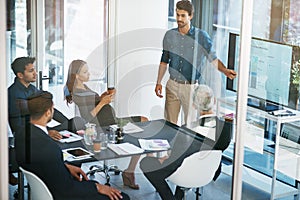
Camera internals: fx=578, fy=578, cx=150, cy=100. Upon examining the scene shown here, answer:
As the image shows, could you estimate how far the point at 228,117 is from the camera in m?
4.13

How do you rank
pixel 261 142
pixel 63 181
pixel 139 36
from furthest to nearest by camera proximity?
pixel 261 142 → pixel 139 36 → pixel 63 181

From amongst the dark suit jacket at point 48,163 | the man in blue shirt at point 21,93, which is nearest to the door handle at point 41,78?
the man in blue shirt at point 21,93

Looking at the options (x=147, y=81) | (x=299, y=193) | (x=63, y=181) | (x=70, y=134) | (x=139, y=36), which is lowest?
(x=299, y=193)

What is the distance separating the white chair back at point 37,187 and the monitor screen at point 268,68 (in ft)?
4.80

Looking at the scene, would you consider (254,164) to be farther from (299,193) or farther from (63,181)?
(63,181)

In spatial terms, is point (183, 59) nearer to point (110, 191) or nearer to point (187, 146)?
point (187, 146)

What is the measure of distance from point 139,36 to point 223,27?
0.68m

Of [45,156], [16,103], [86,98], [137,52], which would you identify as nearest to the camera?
[16,103]

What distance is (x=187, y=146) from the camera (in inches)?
157

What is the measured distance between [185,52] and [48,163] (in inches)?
47.3

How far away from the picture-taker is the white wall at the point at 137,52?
3.71 meters

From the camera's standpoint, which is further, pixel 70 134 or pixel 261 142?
pixel 261 142

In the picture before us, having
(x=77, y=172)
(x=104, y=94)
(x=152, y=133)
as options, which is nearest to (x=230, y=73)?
(x=152, y=133)

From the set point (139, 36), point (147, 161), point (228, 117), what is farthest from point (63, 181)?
point (228, 117)
